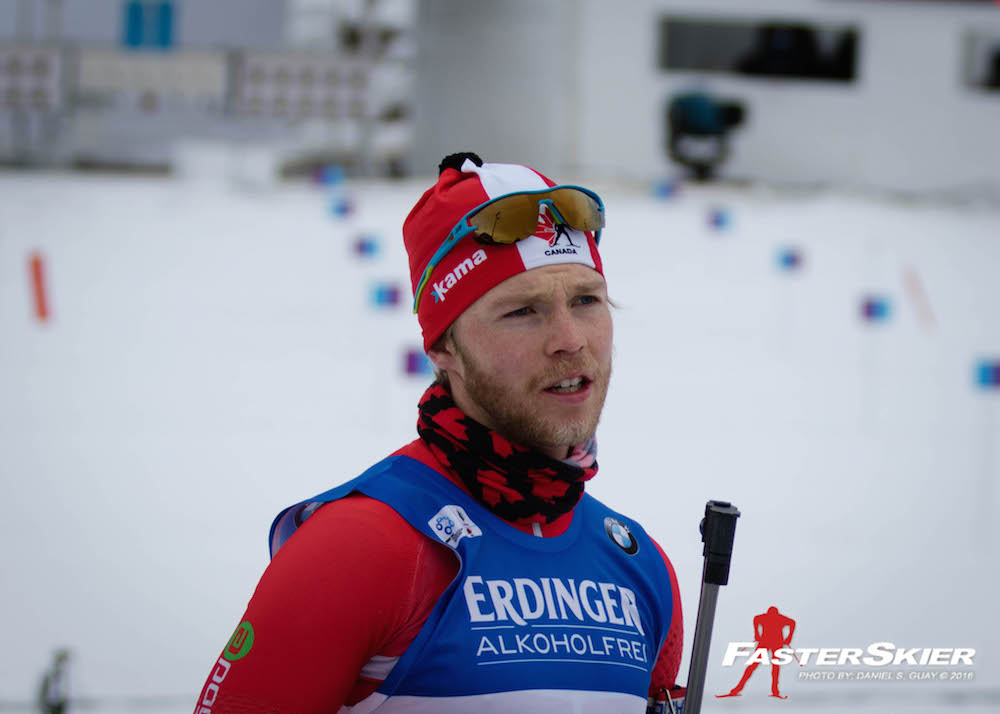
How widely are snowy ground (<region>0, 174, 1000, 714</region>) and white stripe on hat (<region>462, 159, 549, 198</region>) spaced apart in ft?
5.91

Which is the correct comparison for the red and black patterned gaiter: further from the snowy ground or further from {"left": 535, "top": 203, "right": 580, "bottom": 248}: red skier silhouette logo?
the snowy ground

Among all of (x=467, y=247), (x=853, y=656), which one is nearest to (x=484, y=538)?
(x=467, y=247)

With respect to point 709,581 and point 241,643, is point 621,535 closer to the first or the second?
point 709,581

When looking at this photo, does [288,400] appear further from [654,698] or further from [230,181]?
[230,181]

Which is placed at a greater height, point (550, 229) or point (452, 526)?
point (550, 229)

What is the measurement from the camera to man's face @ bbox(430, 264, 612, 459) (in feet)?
4.78

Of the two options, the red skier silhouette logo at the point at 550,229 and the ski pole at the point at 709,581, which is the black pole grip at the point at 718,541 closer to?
the ski pole at the point at 709,581

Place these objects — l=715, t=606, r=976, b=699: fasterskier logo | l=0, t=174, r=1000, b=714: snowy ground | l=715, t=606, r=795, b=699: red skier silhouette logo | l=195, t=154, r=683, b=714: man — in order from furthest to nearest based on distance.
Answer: l=0, t=174, r=1000, b=714: snowy ground → l=715, t=606, r=976, b=699: fasterskier logo → l=715, t=606, r=795, b=699: red skier silhouette logo → l=195, t=154, r=683, b=714: man

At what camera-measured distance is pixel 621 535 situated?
5.22 feet

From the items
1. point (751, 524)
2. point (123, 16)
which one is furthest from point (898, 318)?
point (123, 16)

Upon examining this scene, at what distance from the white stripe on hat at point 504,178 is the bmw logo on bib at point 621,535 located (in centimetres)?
49

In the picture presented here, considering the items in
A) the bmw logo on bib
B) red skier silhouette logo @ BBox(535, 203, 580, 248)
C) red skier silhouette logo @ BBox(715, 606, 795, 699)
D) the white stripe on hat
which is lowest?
red skier silhouette logo @ BBox(715, 606, 795, 699)

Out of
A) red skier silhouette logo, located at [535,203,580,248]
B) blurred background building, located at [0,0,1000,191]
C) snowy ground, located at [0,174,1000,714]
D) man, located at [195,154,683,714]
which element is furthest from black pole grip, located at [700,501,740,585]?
blurred background building, located at [0,0,1000,191]

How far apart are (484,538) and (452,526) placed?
0.06 metres
